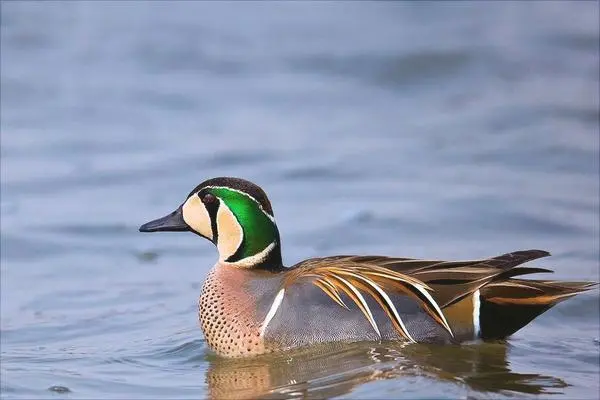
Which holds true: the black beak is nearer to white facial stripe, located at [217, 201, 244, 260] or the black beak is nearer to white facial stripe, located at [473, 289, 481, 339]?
white facial stripe, located at [217, 201, 244, 260]

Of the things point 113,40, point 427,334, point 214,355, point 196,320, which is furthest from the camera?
point 113,40

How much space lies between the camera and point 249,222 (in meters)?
8.55

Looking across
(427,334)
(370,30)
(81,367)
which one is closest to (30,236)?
(81,367)

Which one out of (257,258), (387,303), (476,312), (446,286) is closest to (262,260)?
(257,258)

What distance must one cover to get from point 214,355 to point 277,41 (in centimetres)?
824

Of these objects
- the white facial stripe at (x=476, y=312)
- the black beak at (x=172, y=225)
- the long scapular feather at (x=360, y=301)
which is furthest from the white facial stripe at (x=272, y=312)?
the white facial stripe at (x=476, y=312)

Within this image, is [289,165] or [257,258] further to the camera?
[289,165]

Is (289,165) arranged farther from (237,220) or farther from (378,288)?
(378,288)

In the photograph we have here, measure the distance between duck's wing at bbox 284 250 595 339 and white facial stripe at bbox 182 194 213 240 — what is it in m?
0.88

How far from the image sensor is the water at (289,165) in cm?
818

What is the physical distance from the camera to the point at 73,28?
16516mm

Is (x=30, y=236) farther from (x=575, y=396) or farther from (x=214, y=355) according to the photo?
(x=575, y=396)

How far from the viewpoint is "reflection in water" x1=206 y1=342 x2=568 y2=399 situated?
7.55 meters

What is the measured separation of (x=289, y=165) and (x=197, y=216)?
15.0ft
